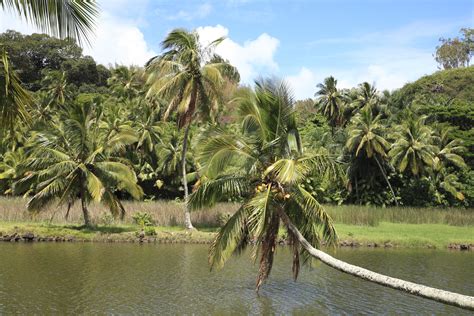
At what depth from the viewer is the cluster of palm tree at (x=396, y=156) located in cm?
4384

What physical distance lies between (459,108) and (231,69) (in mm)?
31536

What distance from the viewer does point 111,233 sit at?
91.0ft

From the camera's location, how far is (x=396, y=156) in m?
44.3

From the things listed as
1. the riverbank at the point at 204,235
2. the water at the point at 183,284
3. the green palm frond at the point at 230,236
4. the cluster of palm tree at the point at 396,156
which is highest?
the cluster of palm tree at the point at 396,156

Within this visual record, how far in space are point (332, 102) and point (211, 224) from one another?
30347mm

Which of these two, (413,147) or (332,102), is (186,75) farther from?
(332,102)

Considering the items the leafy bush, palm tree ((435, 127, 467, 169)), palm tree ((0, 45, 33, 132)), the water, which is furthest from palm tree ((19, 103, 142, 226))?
palm tree ((435, 127, 467, 169))

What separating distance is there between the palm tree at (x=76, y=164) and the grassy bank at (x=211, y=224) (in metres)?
1.57

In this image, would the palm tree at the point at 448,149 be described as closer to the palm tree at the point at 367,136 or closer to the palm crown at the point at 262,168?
the palm tree at the point at 367,136

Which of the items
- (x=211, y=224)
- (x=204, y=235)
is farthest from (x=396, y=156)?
(x=204, y=235)

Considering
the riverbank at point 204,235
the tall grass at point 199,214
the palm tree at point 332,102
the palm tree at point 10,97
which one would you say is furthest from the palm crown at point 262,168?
the palm tree at point 332,102

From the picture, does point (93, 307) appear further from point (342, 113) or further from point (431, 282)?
point (342, 113)

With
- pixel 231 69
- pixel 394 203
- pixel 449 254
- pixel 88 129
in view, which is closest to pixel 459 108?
pixel 394 203

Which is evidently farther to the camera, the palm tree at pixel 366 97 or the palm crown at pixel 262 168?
the palm tree at pixel 366 97
